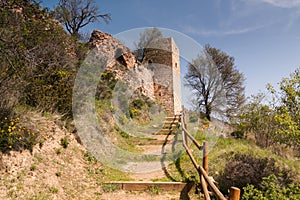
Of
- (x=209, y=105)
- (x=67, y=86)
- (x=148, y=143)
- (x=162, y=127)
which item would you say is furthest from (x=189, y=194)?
(x=209, y=105)

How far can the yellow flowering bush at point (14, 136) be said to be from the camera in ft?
11.1

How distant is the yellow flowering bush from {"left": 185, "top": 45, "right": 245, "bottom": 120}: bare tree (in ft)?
45.6

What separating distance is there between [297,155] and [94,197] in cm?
640

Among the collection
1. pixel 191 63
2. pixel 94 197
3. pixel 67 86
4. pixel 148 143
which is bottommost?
pixel 94 197

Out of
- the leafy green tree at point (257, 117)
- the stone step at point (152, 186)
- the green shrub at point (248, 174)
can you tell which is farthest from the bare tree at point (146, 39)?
the stone step at point (152, 186)

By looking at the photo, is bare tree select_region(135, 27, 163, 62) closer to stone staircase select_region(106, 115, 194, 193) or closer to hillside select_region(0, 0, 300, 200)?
hillside select_region(0, 0, 300, 200)

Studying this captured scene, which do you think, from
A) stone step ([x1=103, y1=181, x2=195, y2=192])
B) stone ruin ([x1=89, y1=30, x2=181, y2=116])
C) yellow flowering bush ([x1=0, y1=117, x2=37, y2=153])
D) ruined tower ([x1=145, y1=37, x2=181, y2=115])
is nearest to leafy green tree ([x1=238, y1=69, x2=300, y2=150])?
stone step ([x1=103, y1=181, x2=195, y2=192])

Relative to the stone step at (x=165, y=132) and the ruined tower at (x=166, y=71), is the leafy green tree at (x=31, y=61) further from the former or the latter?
the ruined tower at (x=166, y=71)

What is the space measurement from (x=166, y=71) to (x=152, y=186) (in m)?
12.9

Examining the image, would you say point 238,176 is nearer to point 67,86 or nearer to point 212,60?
point 67,86

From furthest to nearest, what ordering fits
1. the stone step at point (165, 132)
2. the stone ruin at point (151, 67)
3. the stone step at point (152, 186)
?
the stone ruin at point (151, 67) → the stone step at point (165, 132) → the stone step at point (152, 186)

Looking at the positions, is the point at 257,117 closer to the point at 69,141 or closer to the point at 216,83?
the point at 69,141

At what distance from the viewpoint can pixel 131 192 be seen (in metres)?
4.02

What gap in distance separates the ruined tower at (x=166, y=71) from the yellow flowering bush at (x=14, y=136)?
11415mm
